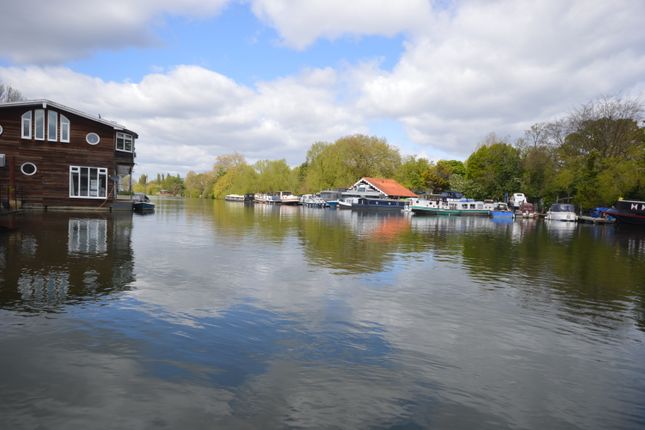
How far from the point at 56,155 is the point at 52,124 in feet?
7.51

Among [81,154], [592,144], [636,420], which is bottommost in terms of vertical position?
[636,420]

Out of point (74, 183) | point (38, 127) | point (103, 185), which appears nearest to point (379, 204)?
point (103, 185)

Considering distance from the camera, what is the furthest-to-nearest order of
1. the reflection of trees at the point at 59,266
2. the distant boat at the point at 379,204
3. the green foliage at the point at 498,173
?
1. the green foliage at the point at 498,173
2. the distant boat at the point at 379,204
3. the reflection of trees at the point at 59,266

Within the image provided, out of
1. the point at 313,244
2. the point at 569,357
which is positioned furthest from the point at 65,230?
the point at 569,357

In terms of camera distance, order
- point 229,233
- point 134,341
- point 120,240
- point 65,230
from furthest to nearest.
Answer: point 229,233 → point 65,230 → point 120,240 → point 134,341

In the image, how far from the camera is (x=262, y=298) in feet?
34.1

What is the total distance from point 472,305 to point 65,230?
19408 mm

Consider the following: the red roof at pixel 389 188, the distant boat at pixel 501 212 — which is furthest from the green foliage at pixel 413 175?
the distant boat at pixel 501 212

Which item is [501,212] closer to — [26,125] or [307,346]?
[26,125]

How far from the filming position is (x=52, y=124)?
108 feet

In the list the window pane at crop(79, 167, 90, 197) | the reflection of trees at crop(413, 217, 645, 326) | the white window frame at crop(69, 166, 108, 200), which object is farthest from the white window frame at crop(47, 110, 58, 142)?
the reflection of trees at crop(413, 217, 645, 326)

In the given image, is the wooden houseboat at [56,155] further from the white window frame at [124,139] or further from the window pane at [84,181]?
the white window frame at [124,139]

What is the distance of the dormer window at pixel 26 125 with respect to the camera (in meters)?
32.2

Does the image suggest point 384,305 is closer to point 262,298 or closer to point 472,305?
point 472,305
